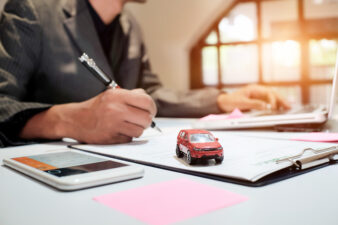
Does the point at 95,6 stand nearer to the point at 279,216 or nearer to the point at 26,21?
the point at 26,21

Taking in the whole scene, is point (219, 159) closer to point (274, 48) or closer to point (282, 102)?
point (282, 102)

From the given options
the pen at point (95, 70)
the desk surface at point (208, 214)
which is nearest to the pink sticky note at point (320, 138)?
the desk surface at point (208, 214)

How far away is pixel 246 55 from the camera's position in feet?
9.27

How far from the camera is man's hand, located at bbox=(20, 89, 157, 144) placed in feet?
2.10

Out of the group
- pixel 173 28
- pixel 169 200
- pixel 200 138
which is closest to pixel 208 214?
pixel 169 200

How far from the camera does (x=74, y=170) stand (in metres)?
0.40

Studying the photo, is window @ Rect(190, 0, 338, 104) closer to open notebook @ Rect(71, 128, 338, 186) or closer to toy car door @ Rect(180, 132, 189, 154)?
open notebook @ Rect(71, 128, 338, 186)

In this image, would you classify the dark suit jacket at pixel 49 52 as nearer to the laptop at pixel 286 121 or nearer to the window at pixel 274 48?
the laptop at pixel 286 121

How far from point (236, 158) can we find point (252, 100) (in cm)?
77

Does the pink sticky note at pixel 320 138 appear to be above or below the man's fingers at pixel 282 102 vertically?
above

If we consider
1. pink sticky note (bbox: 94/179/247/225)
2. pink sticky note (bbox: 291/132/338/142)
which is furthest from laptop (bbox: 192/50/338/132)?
pink sticky note (bbox: 94/179/247/225)

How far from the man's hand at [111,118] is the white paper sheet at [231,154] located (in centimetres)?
3

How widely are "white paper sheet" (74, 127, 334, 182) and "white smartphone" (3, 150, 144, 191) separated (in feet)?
0.21

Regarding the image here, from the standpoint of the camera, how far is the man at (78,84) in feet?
2.15
